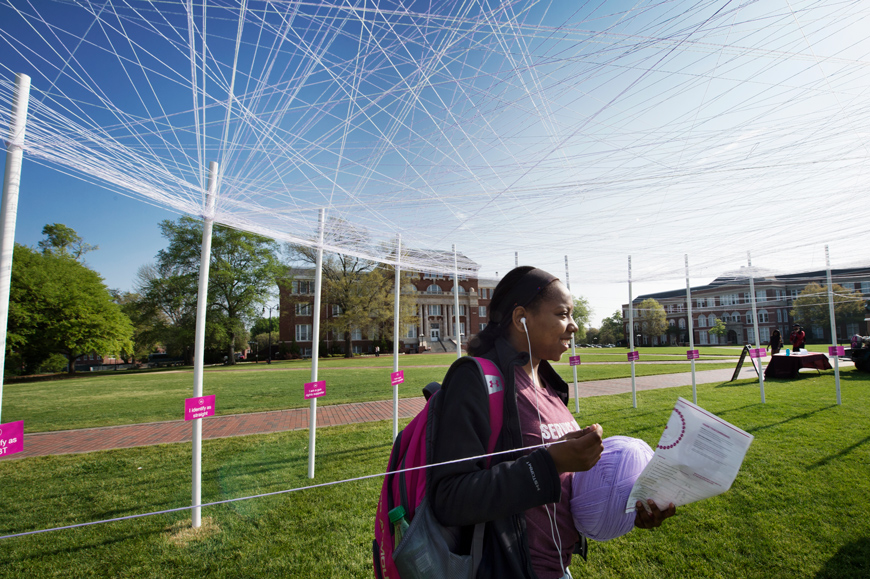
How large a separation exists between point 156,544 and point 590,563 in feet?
13.0

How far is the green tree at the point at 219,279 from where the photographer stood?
118 ft

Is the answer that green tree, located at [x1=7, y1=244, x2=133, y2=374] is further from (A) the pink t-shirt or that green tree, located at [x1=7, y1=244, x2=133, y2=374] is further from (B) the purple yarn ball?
(B) the purple yarn ball

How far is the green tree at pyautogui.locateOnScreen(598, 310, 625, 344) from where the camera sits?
64375mm

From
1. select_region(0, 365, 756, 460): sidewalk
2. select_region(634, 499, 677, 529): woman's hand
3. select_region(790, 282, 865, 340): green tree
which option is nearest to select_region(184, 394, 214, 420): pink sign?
select_region(634, 499, 677, 529): woman's hand

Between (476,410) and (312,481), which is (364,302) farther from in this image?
(476,410)

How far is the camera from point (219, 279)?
3641 cm

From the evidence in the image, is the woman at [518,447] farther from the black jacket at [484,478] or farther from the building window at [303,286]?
the building window at [303,286]

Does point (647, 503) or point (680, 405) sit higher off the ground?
point (680, 405)

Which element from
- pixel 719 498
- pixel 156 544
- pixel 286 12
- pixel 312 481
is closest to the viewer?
pixel 286 12

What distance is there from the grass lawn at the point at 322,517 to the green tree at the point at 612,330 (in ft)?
201

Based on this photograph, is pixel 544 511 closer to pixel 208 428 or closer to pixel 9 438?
pixel 9 438

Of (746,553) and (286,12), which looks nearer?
(286,12)

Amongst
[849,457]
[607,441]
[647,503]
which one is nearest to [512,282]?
[607,441]

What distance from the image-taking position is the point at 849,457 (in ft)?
15.9
